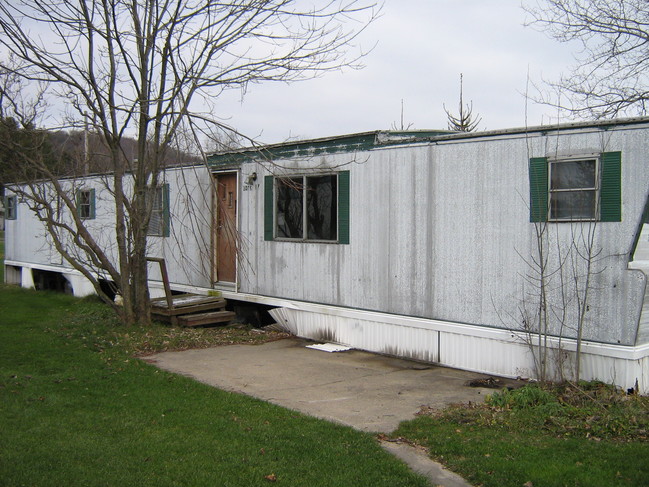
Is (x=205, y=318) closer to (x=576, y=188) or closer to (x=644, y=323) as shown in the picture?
(x=576, y=188)

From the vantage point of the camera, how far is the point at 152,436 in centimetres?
521

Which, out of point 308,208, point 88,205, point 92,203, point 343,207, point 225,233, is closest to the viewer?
point 343,207

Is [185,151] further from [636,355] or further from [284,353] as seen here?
[636,355]

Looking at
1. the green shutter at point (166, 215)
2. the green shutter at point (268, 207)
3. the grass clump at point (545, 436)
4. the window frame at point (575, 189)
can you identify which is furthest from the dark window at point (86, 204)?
the grass clump at point (545, 436)

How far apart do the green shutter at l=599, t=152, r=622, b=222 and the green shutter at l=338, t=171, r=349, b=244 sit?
3586mm

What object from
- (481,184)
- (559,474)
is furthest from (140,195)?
(559,474)

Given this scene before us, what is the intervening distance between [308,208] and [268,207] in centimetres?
85

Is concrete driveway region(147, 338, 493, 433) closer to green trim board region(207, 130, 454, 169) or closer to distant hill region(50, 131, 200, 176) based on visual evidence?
green trim board region(207, 130, 454, 169)

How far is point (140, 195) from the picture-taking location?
9875 millimetres

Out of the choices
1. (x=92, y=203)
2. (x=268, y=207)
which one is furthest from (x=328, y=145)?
(x=92, y=203)

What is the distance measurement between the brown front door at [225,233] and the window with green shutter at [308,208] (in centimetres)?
91

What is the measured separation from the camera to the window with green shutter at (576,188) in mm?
6680

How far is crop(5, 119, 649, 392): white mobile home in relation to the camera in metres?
6.68

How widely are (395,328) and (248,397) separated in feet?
9.15
